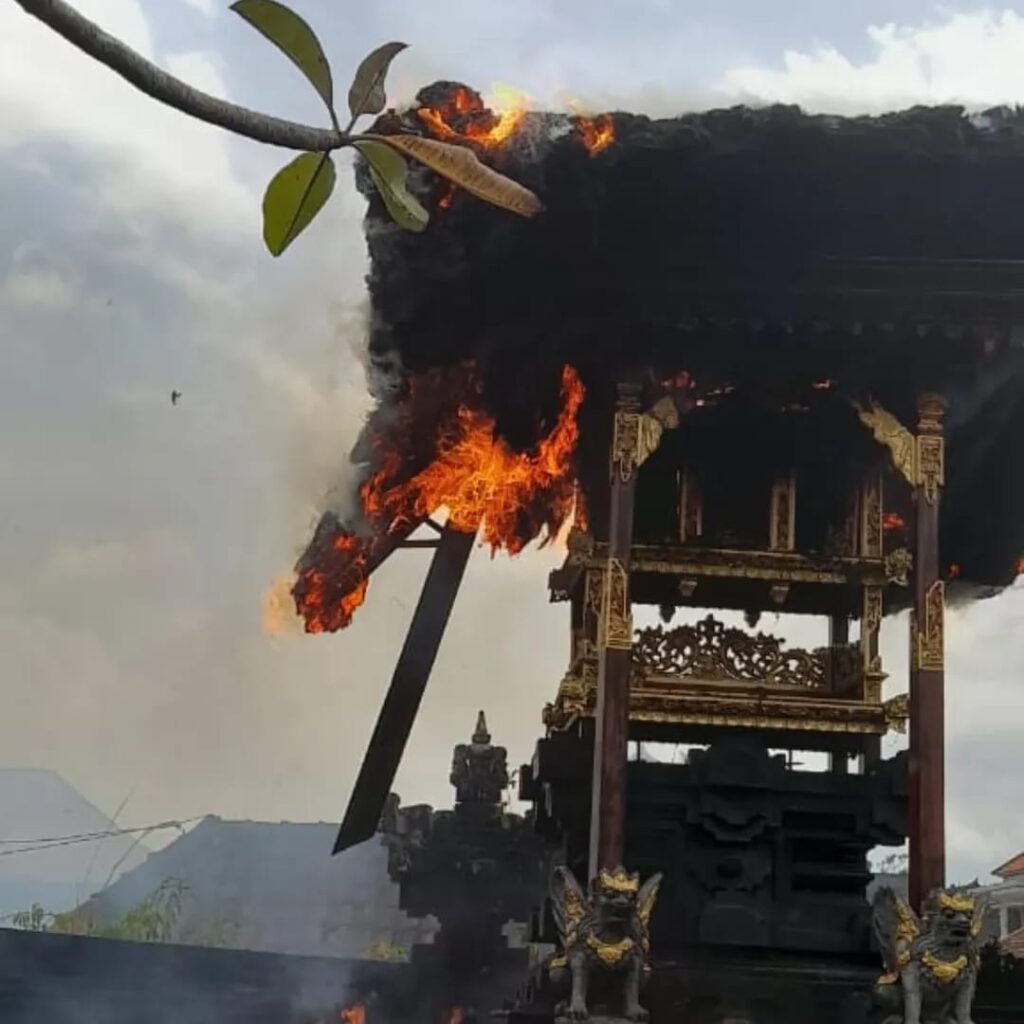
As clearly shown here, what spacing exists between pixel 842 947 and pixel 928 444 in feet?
15.7

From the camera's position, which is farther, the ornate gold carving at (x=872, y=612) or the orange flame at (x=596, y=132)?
the ornate gold carving at (x=872, y=612)

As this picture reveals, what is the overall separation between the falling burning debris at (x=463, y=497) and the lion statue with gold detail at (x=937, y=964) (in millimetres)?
5589

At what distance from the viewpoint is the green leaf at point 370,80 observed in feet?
9.18

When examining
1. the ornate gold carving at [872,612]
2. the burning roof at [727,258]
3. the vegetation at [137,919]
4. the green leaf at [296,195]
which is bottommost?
the vegetation at [137,919]

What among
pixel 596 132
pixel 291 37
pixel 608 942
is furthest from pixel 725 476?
pixel 291 37

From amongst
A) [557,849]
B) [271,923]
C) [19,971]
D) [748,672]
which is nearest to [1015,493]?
[748,672]

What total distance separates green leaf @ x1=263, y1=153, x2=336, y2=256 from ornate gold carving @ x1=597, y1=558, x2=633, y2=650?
30.8 feet

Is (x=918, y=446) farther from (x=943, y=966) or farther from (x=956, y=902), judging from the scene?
(x=943, y=966)

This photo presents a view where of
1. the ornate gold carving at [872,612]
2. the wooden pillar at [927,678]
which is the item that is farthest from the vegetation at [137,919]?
the wooden pillar at [927,678]

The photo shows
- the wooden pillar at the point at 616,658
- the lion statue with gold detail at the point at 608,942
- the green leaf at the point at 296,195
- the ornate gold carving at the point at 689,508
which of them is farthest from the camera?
the ornate gold carving at the point at 689,508

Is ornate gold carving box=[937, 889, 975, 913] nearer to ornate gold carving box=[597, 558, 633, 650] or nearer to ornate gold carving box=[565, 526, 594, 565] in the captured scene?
ornate gold carving box=[597, 558, 633, 650]

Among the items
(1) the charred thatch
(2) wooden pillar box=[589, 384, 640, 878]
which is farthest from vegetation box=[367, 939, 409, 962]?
(1) the charred thatch

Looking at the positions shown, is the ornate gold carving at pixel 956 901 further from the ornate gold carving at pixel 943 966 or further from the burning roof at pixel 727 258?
the burning roof at pixel 727 258

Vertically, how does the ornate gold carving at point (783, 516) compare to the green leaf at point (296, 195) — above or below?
above
